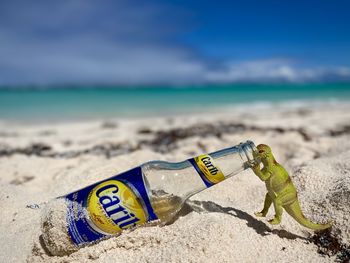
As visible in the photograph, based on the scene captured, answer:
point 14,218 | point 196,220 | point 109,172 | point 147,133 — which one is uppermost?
point 147,133

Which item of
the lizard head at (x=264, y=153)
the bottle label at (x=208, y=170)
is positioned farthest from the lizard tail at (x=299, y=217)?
the bottle label at (x=208, y=170)

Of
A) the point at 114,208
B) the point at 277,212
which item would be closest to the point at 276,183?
the point at 277,212

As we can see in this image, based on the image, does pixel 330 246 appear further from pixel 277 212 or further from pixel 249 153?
pixel 249 153

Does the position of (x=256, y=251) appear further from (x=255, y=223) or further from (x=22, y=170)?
(x=22, y=170)

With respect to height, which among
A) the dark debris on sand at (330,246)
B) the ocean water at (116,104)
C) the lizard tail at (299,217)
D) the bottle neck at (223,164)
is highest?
the ocean water at (116,104)

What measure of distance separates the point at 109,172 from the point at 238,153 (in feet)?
3.58

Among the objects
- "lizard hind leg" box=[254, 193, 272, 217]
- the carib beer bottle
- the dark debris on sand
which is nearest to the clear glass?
the carib beer bottle

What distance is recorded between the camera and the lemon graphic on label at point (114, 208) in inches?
71.7

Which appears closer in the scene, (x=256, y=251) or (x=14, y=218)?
(x=256, y=251)

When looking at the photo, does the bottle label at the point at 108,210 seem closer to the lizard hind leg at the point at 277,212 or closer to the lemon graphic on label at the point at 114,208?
the lemon graphic on label at the point at 114,208

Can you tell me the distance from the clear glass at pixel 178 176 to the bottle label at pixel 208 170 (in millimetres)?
22

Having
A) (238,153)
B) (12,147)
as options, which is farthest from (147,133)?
(238,153)

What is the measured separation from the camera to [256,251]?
6.07 ft

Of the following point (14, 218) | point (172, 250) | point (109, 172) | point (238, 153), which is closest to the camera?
point (172, 250)
